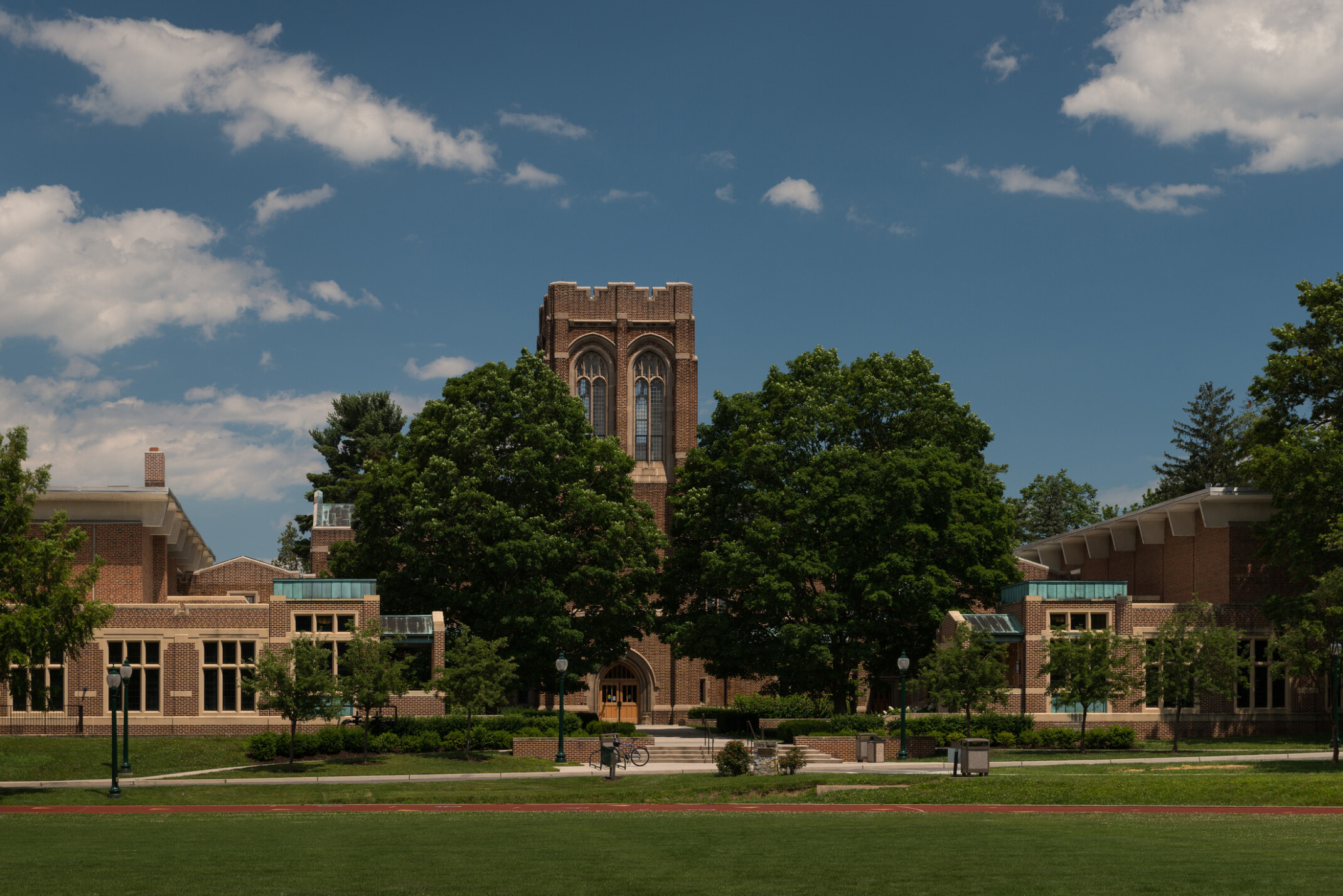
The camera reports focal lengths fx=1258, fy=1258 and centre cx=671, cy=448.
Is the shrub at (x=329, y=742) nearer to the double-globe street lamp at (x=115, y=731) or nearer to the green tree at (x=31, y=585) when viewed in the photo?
the double-globe street lamp at (x=115, y=731)

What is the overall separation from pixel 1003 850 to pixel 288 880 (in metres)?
9.71

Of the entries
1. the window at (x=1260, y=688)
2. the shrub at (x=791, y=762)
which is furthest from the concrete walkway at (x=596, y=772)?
Result: the window at (x=1260, y=688)

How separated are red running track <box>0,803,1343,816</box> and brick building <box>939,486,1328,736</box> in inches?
726

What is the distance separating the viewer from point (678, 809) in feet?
86.9

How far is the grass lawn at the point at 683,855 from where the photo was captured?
14797 mm

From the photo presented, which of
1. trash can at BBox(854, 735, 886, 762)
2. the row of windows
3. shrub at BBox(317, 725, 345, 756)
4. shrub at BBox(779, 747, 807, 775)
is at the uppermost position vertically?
the row of windows

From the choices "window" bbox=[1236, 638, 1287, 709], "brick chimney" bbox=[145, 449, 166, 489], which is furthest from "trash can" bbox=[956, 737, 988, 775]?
"brick chimney" bbox=[145, 449, 166, 489]

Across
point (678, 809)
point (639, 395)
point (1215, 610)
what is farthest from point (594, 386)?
point (678, 809)

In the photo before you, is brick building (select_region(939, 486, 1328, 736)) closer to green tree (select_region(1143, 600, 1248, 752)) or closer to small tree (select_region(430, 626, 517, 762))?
green tree (select_region(1143, 600, 1248, 752))

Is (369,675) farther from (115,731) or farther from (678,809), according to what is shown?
(678,809)

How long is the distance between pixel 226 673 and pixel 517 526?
11275mm

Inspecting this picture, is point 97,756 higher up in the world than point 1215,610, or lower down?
lower down

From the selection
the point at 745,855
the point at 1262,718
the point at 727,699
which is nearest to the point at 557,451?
the point at 727,699

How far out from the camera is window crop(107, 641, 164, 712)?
4350cm
